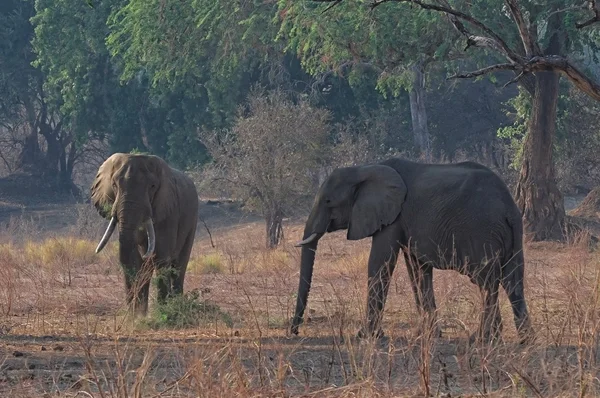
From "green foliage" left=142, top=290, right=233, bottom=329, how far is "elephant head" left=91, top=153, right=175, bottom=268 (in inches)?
31.4

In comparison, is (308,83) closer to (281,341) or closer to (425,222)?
(425,222)

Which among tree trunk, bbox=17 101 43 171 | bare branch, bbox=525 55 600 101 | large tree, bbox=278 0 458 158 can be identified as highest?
large tree, bbox=278 0 458 158

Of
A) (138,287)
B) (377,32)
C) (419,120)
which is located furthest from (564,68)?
(419,120)

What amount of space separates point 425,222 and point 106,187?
393cm

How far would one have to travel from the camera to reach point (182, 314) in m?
12.2

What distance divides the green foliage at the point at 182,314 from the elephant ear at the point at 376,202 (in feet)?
4.96

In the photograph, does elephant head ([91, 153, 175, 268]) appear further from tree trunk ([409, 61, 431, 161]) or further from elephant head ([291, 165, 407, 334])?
tree trunk ([409, 61, 431, 161])

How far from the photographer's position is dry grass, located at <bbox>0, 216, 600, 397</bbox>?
673cm

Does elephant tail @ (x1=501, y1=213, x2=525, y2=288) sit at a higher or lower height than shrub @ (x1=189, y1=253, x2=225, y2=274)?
higher

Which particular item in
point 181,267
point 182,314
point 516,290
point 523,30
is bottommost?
point 182,314

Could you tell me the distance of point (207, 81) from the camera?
120ft

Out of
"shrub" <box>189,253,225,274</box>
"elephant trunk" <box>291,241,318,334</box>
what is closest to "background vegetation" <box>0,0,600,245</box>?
"elephant trunk" <box>291,241,318,334</box>

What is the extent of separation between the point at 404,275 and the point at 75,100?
25.4 metres

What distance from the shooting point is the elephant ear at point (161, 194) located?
13672mm
